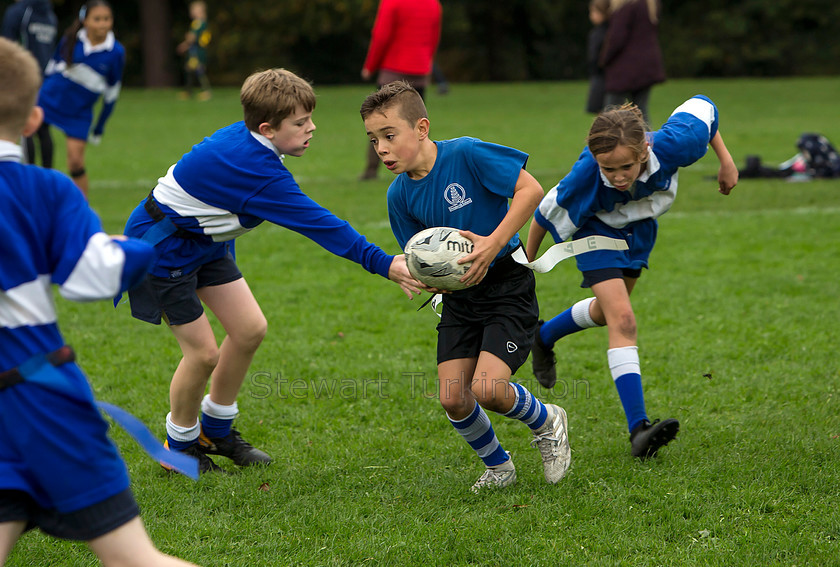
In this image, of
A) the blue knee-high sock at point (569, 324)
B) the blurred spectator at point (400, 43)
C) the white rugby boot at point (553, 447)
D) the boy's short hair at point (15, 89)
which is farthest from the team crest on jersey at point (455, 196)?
the blurred spectator at point (400, 43)

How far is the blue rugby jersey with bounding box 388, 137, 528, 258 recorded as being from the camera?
→ 3508 mm

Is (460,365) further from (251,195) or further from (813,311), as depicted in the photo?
(813,311)

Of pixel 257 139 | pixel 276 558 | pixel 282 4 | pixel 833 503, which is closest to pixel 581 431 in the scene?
pixel 833 503

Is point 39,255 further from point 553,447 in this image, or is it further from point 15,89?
point 553,447

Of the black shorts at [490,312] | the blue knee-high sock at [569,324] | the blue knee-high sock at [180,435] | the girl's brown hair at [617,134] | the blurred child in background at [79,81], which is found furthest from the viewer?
the blurred child in background at [79,81]

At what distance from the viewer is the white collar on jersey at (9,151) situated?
2104 millimetres

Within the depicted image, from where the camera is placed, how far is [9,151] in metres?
2.12

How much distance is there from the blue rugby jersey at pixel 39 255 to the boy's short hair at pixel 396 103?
151 centimetres

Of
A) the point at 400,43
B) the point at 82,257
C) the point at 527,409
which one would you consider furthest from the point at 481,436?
the point at 400,43

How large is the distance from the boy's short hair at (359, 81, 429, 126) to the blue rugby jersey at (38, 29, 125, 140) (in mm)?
5910

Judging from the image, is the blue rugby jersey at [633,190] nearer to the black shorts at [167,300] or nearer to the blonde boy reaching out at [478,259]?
the blonde boy reaching out at [478,259]

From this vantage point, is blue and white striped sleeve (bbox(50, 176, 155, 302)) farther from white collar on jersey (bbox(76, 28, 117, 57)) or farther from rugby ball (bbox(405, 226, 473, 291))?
white collar on jersey (bbox(76, 28, 117, 57))

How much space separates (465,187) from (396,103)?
0.42m

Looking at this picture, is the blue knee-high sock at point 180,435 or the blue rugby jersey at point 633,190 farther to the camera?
the blue rugby jersey at point 633,190
